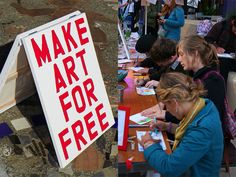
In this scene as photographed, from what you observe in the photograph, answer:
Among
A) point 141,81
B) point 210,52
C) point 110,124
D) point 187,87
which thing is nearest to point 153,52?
point 141,81

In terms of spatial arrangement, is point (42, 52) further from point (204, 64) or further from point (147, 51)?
point (147, 51)

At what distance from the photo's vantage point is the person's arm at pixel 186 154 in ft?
6.53

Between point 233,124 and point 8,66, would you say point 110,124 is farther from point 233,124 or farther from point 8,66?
point 233,124

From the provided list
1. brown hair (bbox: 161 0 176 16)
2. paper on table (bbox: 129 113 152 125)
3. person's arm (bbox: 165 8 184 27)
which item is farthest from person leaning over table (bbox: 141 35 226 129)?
brown hair (bbox: 161 0 176 16)

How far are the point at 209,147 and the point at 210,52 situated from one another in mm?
1103

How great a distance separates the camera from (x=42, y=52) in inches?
56.2

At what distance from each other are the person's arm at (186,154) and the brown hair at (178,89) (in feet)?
0.63

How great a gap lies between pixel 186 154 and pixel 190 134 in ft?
0.36

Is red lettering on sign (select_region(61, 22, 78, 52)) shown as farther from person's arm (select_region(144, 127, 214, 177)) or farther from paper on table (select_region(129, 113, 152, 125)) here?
paper on table (select_region(129, 113, 152, 125))

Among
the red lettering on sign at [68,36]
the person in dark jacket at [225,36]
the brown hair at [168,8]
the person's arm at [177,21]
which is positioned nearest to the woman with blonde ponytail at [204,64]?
the red lettering on sign at [68,36]

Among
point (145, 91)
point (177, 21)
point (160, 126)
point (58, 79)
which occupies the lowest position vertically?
point (145, 91)

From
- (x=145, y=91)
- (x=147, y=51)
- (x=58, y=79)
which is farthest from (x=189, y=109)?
(x=147, y=51)

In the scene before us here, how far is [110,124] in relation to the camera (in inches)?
71.6

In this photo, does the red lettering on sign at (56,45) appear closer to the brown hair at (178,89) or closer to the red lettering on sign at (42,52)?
the red lettering on sign at (42,52)
